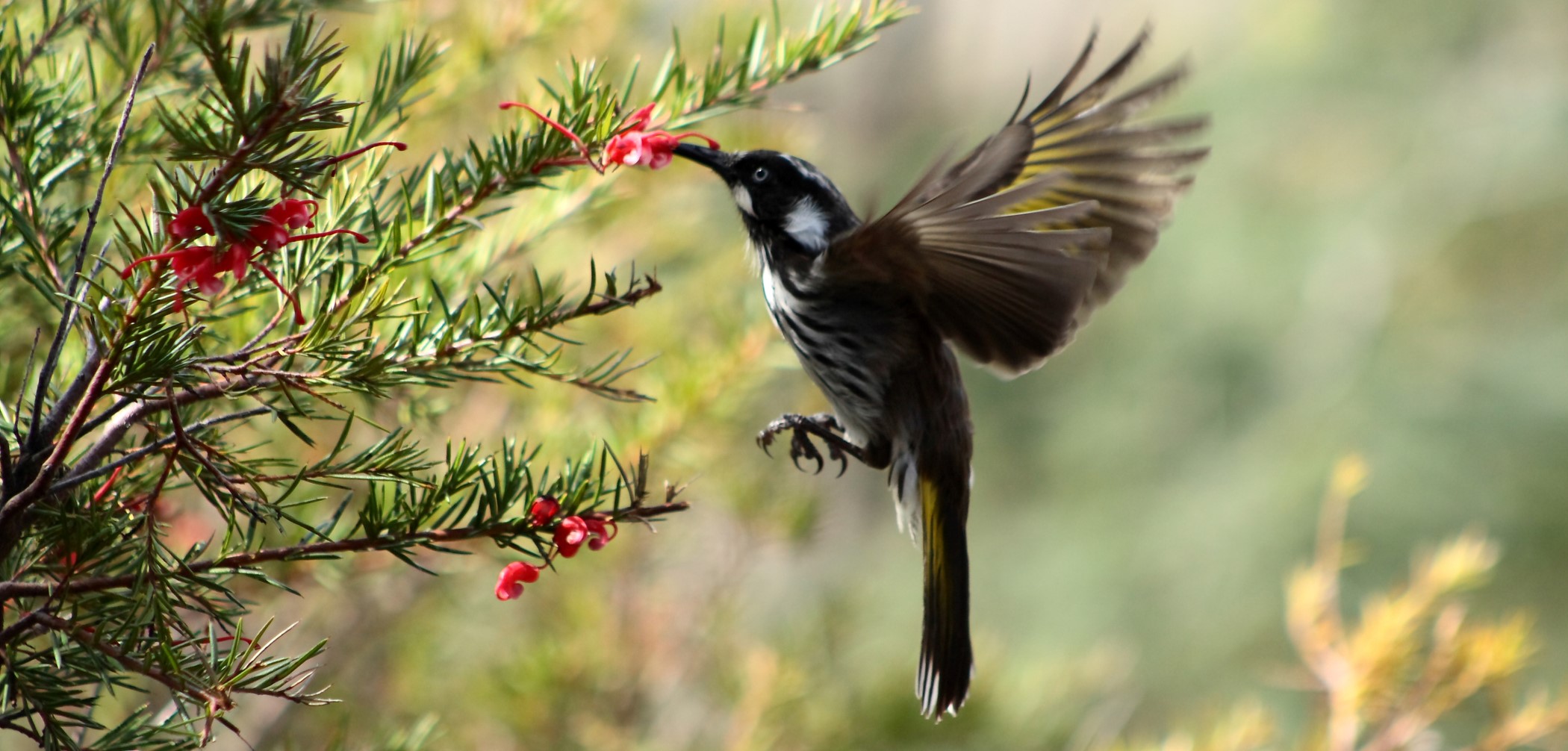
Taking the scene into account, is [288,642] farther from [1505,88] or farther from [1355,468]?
[1505,88]

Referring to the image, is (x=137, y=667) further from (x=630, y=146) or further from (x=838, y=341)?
(x=838, y=341)

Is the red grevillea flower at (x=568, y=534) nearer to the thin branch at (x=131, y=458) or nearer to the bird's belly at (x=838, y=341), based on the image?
the thin branch at (x=131, y=458)

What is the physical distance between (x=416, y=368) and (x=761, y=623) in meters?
2.17

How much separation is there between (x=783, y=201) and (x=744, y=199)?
0.04 metres

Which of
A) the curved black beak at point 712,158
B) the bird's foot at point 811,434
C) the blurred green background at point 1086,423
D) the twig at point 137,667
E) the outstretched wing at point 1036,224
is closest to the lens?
the twig at point 137,667

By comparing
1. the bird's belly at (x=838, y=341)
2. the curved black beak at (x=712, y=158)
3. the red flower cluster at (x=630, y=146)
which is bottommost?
the red flower cluster at (x=630, y=146)

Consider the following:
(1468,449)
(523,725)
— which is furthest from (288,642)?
(1468,449)

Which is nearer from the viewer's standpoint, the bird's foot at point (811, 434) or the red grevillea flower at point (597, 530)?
the red grevillea flower at point (597, 530)

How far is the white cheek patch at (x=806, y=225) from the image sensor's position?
1323 millimetres

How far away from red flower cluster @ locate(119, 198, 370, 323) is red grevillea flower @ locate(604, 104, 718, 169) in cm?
17

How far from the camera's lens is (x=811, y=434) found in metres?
1.42

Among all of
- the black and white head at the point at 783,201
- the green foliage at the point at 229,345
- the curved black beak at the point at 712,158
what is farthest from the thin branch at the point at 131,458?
the black and white head at the point at 783,201

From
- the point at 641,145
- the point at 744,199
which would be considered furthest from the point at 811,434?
the point at 641,145

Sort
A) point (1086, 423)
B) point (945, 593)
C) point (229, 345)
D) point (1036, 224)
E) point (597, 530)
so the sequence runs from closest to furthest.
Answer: point (597, 530) < point (229, 345) < point (1036, 224) < point (945, 593) < point (1086, 423)
